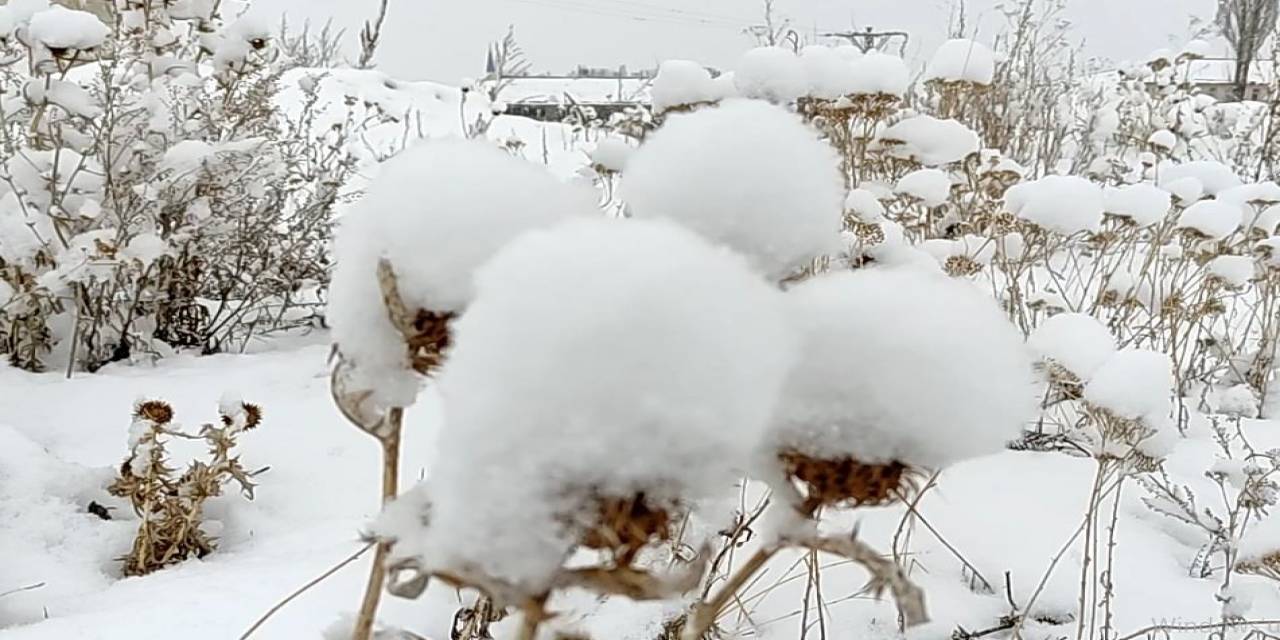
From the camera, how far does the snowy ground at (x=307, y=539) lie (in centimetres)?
141

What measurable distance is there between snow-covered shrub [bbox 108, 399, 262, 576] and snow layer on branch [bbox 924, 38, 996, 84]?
1.63 meters

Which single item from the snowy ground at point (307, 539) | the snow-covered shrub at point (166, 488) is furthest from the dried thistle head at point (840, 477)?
the snow-covered shrub at point (166, 488)

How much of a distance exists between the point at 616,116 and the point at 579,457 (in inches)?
168

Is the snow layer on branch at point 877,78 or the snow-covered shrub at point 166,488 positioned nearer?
the snow-covered shrub at point 166,488

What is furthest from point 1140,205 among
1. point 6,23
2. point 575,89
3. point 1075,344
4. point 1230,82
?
point 575,89

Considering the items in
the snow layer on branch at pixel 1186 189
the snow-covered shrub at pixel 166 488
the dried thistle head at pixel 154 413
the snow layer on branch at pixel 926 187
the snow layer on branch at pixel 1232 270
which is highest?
the snow layer on branch at pixel 926 187

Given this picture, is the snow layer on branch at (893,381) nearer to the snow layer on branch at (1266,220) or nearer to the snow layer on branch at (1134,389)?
the snow layer on branch at (1134,389)

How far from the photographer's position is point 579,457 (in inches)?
A: 10.6

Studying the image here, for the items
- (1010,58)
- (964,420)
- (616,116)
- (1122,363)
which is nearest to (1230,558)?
(1122,363)

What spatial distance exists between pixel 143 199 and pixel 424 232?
2.23 meters

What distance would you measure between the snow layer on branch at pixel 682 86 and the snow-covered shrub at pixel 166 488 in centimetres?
85

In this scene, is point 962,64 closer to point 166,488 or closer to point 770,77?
point 770,77

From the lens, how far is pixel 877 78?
188cm

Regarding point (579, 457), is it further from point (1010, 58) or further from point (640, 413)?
point (1010, 58)
